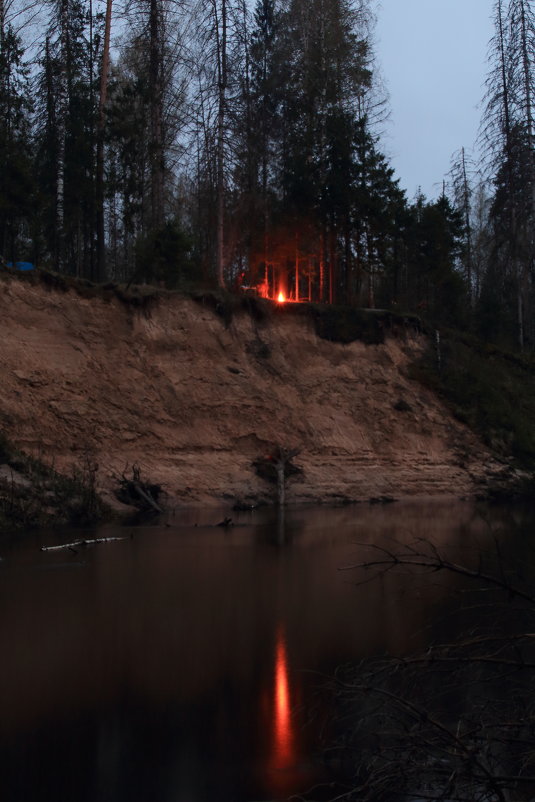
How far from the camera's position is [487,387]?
35.5m

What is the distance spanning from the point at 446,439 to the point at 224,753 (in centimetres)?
2700

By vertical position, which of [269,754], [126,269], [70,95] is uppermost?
[70,95]

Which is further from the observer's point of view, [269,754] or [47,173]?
[47,173]

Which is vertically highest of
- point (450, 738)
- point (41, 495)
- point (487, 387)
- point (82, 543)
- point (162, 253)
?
point (162, 253)

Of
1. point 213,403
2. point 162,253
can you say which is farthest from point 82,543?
point 162,253

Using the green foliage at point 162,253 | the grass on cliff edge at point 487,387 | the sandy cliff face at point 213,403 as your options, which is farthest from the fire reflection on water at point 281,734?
the grass on cliff edge at point 487,387

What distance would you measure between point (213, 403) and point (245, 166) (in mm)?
12072

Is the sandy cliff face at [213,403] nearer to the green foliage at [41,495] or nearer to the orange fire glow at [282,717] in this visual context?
the green foliage at [41,495]

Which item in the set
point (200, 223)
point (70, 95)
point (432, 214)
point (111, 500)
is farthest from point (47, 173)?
point (432, 214)

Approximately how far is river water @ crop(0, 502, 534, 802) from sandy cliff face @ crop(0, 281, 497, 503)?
7791mm

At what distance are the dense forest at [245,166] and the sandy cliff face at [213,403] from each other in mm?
2814

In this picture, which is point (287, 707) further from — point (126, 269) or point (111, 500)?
point (126, 269)

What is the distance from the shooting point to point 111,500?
23406 mm

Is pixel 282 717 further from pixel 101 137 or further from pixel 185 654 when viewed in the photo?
pixel 101 137
